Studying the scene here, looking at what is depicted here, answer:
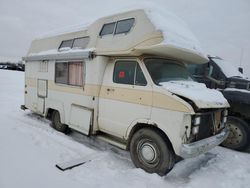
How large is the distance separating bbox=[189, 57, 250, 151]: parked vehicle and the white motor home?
3.99 ft

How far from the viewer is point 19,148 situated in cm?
462

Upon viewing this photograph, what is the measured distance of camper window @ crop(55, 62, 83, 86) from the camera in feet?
18.5

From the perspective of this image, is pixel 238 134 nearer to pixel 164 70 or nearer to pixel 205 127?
pixel 205 127

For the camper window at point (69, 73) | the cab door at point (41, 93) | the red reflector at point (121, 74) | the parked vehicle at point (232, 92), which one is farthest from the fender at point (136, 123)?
the cab door at point (41, 93)

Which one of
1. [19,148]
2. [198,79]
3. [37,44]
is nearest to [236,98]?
[198,79]

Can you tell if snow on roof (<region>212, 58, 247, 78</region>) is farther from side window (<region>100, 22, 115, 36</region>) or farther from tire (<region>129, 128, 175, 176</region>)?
tire (<region>129, 128, 175, 176</region>)

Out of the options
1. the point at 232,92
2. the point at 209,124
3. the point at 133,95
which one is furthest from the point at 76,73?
the point at 232,92

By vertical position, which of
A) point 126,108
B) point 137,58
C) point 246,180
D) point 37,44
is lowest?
point 246,180

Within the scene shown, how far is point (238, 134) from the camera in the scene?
589cm

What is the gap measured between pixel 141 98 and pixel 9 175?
258 cm

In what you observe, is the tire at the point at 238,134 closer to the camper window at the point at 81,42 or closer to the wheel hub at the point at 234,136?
the wheel hub at the point at 234,136

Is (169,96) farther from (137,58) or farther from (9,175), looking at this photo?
(9,175)

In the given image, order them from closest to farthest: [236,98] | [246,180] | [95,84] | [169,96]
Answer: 1. [169,96]
2. [246,180]
3. [95,84]
4. [236,98]

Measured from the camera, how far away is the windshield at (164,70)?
437cm
